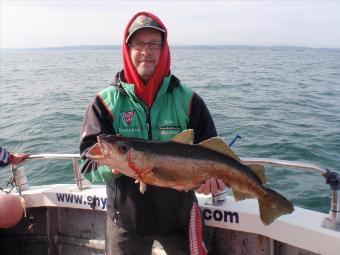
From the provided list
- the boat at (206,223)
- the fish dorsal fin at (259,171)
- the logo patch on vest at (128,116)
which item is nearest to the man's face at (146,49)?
the logo patch on vest at (128,116)

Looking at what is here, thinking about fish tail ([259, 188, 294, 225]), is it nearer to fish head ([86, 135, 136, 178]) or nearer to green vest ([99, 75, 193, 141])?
green vest ([99, 75, 193, 141])

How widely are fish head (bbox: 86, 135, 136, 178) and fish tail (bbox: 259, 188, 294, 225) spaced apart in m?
1.29

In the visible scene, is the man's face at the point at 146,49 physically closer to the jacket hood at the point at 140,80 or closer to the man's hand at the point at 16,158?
the jacket hood at the point at 140,80

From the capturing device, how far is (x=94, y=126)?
3377 millimetres

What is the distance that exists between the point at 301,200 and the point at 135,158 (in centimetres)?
574

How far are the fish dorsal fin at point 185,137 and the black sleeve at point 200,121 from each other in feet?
1.33

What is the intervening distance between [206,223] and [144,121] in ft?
5.04

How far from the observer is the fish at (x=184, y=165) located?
2.89 m

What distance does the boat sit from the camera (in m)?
3.75

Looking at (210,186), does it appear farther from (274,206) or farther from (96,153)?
(96,153)

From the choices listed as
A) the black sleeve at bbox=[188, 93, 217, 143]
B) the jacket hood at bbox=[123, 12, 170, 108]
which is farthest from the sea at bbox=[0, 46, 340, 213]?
the jacket hood at bbox=[123, 12, 170, 108]

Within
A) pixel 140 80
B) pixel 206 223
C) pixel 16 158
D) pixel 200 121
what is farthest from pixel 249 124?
pixel 140 80

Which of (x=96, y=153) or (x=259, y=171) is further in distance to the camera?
(x=259, y=171)

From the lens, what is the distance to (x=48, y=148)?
12.2 m
